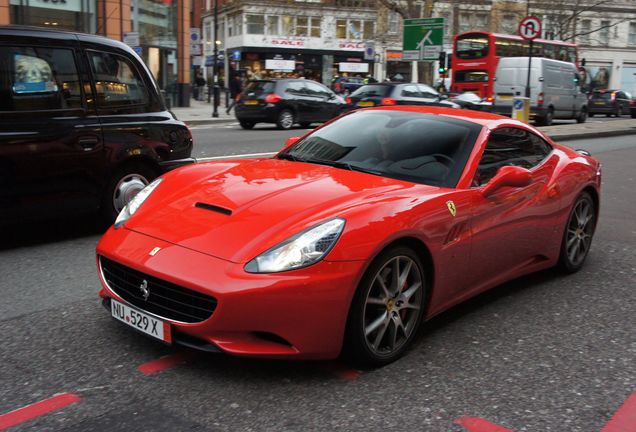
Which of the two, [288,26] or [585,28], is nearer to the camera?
[288,26]

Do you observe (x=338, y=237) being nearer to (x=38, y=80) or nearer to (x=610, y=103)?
(x=38, y=80)

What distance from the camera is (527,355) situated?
12.3 ft

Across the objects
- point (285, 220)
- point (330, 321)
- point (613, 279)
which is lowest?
point (613, 279)

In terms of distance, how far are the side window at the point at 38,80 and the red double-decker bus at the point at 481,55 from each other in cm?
2557

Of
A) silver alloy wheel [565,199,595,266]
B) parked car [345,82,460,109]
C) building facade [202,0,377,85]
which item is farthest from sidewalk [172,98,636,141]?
building facade [202,0,377,85]

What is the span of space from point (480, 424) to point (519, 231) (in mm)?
1871

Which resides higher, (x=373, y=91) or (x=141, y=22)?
(x=141, y=22)

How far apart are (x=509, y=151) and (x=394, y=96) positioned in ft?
52.5

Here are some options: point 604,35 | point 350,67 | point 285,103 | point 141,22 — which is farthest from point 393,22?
point 285,103

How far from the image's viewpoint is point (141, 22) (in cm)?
2750

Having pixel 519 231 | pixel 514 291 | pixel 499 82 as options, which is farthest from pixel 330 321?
pixel 499 82

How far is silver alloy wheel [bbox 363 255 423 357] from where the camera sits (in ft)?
11.2

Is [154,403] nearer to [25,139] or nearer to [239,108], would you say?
[25,139]

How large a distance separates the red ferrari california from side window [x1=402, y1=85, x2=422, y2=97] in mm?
15831
